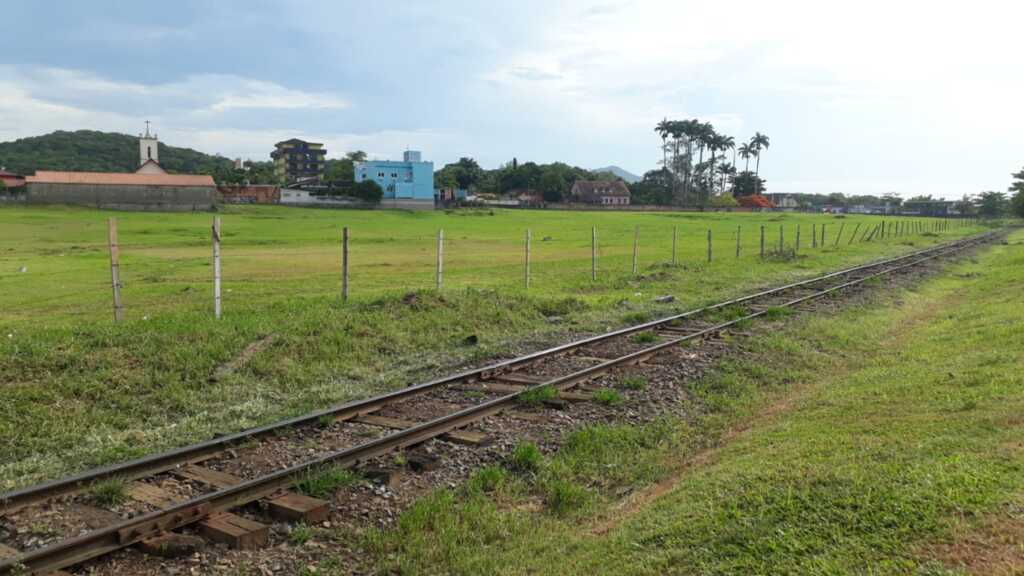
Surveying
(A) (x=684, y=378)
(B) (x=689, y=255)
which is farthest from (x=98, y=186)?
(A) (x=684, y=378)

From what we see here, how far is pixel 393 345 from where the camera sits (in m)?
13.3

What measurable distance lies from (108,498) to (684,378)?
303 inches

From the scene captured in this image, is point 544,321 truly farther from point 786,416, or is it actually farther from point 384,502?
point 384,502

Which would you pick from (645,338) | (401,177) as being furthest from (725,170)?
(645,338)

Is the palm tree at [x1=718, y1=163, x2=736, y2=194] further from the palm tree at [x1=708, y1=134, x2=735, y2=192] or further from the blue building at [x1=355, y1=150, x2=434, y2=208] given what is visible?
the blue building at [x1=355, y1=150, x2=434, y2=208]

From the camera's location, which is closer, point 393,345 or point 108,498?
point 108,498

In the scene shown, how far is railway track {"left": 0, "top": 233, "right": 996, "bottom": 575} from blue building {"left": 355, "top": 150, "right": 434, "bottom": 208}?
12005cm

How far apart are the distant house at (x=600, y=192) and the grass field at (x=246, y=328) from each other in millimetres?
119474

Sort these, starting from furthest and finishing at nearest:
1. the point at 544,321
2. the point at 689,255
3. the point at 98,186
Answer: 1. the point at 98,186
2. the point at 689,255
3. the point at 544,321

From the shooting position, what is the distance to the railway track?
548 cm

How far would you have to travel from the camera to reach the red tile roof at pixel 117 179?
97.6 metres

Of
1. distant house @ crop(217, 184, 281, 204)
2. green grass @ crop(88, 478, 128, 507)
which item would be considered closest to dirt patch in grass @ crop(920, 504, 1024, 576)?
green grass @ crop(88, 478, 128, 507)

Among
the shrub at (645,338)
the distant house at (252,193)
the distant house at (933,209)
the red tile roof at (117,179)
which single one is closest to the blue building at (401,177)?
the distant house at (252,193)

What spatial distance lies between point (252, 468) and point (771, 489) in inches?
187
